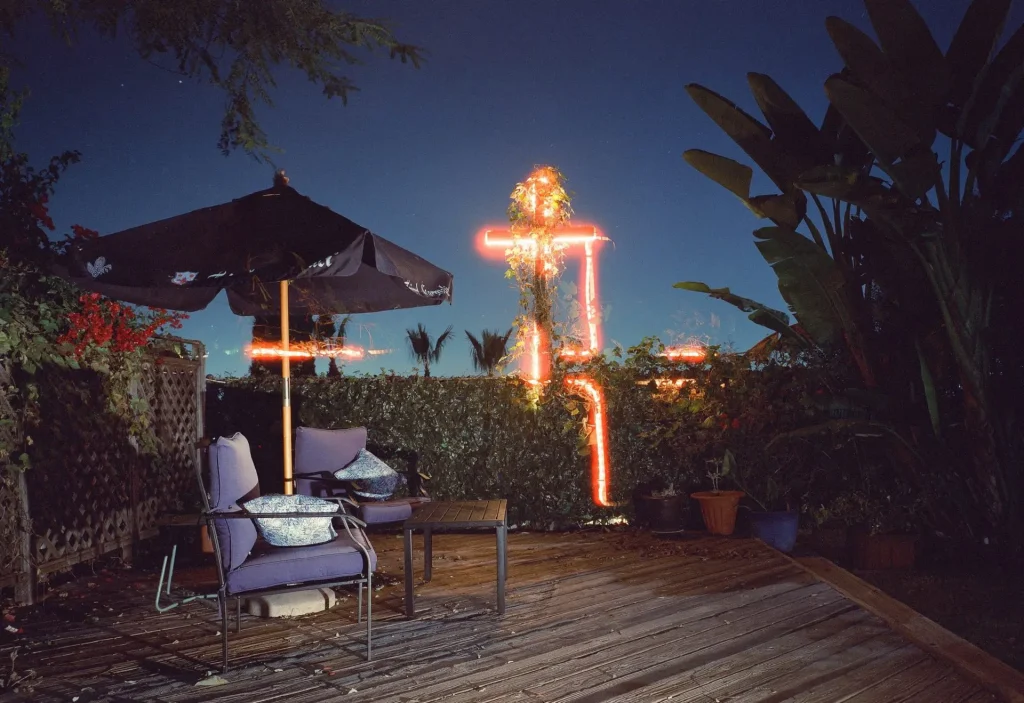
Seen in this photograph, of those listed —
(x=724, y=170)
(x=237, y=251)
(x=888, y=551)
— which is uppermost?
(x=724, y=170)

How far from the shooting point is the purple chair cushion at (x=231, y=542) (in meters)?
3.31

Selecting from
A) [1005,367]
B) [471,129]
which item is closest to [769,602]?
[1005,367]

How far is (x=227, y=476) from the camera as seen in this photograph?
11.5ft

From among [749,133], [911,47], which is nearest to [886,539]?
[749,133]

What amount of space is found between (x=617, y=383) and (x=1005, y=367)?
3.23 metres

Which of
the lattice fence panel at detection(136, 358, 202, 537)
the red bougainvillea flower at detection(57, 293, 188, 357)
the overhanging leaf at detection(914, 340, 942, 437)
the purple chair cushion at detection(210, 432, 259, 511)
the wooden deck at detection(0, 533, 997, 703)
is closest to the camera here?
the wooden deck at detection(0, 533, 997, 703)

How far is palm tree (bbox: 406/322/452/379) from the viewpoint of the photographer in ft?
59.4

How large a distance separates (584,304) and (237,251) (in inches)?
161

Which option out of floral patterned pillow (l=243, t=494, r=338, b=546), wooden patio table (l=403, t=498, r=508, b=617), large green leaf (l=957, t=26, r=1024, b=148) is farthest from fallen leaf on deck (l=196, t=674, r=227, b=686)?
large green leaf (l=957, t=26, r=1024, b=148)

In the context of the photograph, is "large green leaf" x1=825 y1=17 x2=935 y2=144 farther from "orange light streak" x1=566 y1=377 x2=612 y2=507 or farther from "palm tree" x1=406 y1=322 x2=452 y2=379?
"palm tree" x1=406 y1=322 x2=452 y2=379

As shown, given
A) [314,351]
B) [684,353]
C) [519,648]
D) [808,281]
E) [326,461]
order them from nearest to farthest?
[519,648]
[326,461]
[808,281]
[684,353]
[314,351]

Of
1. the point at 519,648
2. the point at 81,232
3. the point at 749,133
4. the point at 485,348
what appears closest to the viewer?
the point at 519,648

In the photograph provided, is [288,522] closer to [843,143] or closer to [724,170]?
[724,170]

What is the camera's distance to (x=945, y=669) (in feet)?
10.1
